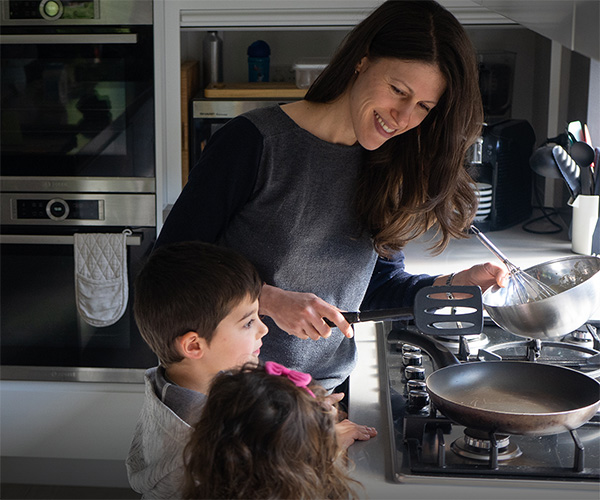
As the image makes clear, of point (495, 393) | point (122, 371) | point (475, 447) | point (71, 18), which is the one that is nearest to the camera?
point (475, 447)

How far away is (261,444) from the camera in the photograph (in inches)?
31.9

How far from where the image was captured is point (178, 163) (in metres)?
2.22

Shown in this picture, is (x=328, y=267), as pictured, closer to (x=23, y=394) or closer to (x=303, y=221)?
(x=303, y=221)

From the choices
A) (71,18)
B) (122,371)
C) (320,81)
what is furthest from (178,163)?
(320,81)

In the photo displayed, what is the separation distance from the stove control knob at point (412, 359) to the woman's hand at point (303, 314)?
0.26 m

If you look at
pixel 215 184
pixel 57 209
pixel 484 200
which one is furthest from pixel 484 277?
pixel 57 209

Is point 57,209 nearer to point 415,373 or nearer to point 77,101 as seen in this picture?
point 77,101

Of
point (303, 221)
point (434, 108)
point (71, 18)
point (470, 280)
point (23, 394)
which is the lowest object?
point (23, 394)

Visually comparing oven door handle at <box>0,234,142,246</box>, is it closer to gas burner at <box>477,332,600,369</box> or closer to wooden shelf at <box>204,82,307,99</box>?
wooden shelf at <box>204,82,307,99</box>

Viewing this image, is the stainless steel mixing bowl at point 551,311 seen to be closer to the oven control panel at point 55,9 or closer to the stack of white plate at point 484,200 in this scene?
the stack of white plate at point 484,200

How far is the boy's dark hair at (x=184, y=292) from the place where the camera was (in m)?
1.04

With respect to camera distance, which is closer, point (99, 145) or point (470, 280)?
point (470, 280)

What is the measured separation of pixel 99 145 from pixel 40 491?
111cm

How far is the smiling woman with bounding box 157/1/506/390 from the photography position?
113 cm
